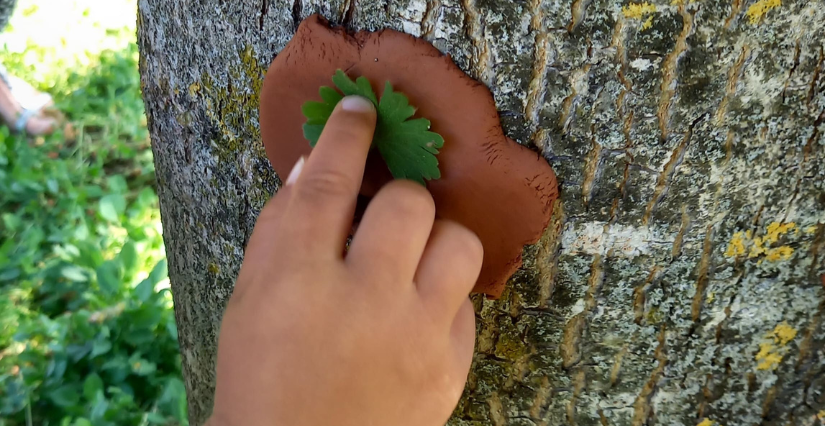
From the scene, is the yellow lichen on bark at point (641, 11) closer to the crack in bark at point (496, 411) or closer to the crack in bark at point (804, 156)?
the crack in bark at point (804, 156)

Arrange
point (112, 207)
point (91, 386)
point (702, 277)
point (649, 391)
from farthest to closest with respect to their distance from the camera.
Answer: point (112, 207)
point (91, 386)
point (649, 391)
point (702, 277)

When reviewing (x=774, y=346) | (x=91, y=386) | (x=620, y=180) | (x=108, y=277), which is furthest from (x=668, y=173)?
(x=108, y=277)

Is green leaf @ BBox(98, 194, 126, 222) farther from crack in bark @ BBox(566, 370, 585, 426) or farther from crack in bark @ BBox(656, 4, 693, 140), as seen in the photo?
crack in bark @ BBox(656, 4, 693, 140)

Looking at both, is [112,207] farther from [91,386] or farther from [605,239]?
[605,239]

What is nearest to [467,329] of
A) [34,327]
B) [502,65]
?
[502,65]

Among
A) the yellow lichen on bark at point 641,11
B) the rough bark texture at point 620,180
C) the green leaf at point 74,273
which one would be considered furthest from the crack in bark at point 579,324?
the green leaf at point 74,273

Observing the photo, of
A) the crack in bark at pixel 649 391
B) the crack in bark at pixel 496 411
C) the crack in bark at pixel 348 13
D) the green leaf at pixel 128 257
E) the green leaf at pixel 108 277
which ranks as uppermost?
the crack in bark at pixel 348 13

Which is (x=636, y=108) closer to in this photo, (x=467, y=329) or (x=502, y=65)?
(x=502, y=65)
